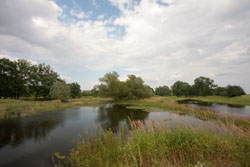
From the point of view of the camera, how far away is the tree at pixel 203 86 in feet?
218

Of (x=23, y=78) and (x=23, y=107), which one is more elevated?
(x=23, y=78)

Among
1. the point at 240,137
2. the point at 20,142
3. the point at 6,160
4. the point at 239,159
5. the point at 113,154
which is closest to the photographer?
the point at 239,159

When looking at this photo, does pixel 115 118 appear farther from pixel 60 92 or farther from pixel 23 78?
pixel 23 78

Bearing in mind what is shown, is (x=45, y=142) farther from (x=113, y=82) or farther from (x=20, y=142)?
(x=113, y=82)

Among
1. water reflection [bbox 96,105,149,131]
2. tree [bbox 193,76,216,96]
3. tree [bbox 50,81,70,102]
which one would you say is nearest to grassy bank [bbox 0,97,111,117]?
tree [bbox 50,81,70,102]

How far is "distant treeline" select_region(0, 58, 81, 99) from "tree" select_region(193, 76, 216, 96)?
72.2 metres

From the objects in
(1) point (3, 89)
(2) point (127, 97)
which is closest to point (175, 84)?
(2) point (127, 97)

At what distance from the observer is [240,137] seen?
196 inches

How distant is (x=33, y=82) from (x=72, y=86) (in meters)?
23.6

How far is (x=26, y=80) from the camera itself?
43750mm

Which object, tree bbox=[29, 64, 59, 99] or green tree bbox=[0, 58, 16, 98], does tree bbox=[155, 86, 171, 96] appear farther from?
green tree bbox=[0, 58, 16, 98]

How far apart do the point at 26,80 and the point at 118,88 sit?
36.8 metres

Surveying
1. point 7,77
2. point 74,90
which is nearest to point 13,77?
point 7,77

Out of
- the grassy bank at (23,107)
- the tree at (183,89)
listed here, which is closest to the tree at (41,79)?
the grassy bank at (23,107)
